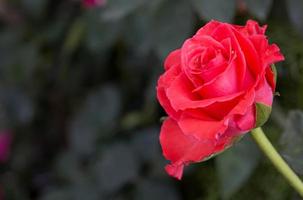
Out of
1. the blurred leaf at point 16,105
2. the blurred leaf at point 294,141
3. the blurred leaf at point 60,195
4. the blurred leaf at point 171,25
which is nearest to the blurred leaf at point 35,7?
the blurred leaf at point 16,105

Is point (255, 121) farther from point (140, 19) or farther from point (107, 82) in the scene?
point (107, 82)

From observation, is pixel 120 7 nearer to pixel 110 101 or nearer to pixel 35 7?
pixel 110 101

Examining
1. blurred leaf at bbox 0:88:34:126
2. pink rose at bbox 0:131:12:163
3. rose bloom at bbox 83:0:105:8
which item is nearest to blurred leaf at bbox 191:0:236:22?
rose bloom at bbox 83:0:105:8

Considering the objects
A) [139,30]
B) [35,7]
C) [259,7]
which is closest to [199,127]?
[259,7]

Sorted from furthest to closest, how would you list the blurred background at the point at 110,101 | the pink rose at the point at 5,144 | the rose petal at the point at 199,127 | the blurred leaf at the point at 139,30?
the pink rose at the point at 5,144, the blurred leaf at the point at 139,30, the blurred background at the point at 110,101, the rose petal at the point at 199,127

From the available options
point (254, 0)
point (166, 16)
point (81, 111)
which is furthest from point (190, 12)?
point (81, 111)

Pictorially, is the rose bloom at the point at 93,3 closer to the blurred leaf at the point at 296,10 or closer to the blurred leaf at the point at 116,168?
the blurred leaf at the point at 116,168
